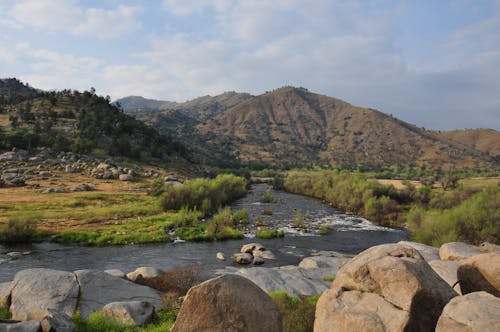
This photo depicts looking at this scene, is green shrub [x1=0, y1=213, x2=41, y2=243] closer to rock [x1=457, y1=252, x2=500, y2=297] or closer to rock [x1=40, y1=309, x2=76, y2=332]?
rock [x1=40, y1=309, x2=76, y2=332]

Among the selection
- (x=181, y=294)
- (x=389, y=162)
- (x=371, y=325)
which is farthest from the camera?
(x=389, y=162)

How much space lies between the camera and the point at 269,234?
144 ft

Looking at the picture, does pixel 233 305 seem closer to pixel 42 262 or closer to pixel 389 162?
pixel 42 262

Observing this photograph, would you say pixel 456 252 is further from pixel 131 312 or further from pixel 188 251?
pixel 188 251

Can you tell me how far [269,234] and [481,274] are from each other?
1327 inches

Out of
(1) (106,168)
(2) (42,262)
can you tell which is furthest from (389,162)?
(2) (42,262)

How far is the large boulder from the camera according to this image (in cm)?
866

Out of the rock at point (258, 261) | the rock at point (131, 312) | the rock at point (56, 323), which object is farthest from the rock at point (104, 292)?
the rock at point (258, 261)

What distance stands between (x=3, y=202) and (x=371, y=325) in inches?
2232

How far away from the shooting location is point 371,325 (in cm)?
870

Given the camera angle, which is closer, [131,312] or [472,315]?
[472,315]

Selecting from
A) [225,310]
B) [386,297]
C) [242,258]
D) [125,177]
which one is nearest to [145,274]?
[242,258]

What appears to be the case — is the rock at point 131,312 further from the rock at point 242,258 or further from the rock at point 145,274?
the rock at point 242,258

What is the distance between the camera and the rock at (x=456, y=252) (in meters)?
23.4
